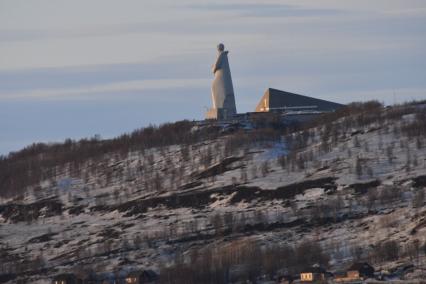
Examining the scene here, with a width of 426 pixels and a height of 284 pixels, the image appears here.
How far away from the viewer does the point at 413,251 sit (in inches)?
4225

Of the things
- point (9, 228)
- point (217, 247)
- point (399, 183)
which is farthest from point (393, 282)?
point (9, 228)

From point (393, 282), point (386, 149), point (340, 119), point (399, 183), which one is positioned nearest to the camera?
point (393, 282)

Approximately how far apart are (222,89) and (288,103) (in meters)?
11.0

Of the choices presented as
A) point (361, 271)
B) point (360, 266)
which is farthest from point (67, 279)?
point (361, 271)

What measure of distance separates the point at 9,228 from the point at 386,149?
31513 millimetres

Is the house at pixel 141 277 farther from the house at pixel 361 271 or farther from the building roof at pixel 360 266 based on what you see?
the house at pixel 361 271

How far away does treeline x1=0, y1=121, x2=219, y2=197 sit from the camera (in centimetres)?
15825

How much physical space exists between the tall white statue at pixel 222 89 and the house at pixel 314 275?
51487mm

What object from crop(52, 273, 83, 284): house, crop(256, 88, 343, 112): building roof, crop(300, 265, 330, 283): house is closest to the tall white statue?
crop(256, 88, 343, 112): building roof

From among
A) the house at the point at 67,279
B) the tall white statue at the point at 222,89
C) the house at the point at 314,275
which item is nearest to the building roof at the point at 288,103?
the tall white statue at the point at 222,89

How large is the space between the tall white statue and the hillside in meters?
2.08

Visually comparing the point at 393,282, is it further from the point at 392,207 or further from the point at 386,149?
the point at 386,149

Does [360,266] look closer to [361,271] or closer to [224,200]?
[361,271]

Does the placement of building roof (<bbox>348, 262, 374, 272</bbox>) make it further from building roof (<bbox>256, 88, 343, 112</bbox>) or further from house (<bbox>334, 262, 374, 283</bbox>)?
building roof (<bbox>256, 88, 343, 112</bbox>)
